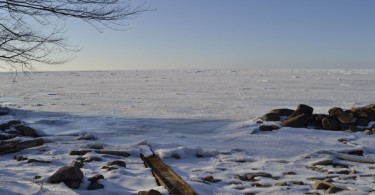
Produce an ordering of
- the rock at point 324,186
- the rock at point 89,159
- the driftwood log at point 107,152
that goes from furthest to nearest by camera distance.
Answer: the driftwood log at point 107,152 → the rock at point 89,159 → the rock at point 324,186

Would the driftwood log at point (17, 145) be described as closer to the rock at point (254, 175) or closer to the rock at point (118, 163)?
the rock at point (118, 163)

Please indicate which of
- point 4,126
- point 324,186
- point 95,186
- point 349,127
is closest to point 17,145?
point 4,126

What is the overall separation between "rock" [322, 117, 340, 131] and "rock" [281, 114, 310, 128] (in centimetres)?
43

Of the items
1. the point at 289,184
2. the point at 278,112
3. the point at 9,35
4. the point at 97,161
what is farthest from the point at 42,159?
the point at 278,112

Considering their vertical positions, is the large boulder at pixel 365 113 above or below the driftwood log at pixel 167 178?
above

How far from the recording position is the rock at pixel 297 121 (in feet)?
31.6

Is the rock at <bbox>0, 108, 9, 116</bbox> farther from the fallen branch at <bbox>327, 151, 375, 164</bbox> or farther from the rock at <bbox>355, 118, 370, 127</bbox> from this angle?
the rock at <bbox>355, 118, 370, 127</bbox>

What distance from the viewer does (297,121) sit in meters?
9.67

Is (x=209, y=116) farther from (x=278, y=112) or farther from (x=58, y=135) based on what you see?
(x=58, y=135)

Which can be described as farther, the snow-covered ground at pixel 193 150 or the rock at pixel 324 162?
the rock at pixel 324 162

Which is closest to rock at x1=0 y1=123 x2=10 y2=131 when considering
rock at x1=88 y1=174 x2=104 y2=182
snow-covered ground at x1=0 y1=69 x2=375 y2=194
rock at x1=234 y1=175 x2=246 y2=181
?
snow-covered ground at x1=0 y1=69 x2=375 y2=194

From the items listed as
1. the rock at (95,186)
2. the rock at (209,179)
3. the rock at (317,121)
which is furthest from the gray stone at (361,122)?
the rock at (95,186)

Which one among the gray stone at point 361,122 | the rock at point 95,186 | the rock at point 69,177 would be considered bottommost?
the rock at point 95,186

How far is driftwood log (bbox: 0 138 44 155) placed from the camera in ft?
24.2
